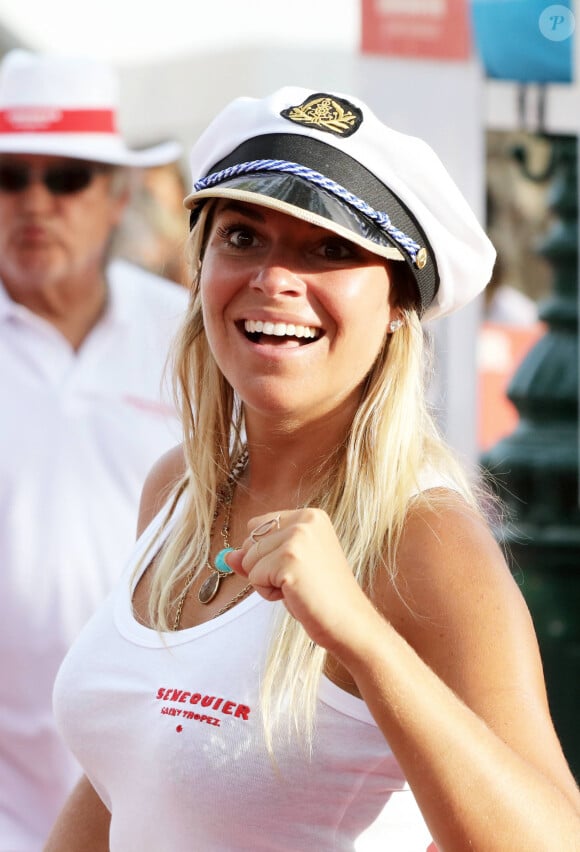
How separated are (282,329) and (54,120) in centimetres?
263

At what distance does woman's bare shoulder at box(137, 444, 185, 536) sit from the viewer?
7.83ft

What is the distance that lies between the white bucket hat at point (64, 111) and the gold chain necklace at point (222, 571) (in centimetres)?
219

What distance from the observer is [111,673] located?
76.4 inches

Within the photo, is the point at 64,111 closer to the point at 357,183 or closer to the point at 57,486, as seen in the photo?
the point at 57,486

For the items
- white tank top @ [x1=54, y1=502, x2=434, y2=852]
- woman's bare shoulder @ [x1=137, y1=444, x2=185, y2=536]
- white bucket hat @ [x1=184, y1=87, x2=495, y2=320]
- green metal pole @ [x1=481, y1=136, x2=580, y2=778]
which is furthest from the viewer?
green metal pole @ [x1=481, y1=136, x2=580, y2=778]

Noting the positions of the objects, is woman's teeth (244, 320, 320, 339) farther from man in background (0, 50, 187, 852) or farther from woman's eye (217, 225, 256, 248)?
man in background (0, 50, 187, 852)

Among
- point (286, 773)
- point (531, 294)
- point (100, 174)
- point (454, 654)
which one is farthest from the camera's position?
point (531, 294)

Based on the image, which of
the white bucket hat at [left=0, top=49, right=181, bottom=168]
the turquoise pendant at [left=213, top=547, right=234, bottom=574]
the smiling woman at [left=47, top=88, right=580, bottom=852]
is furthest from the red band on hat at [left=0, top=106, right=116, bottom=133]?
the turquoise pendant at [left=213, top=547, right=234, bottom=574]

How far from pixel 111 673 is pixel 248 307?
1.73 feet

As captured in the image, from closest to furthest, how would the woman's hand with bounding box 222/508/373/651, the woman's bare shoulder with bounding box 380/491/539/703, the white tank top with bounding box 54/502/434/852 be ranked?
the woman's hand with bounding box 222/508/373/651, the woman's bare shoulder with bounding box 380/491/539/703, the white tank top with bounding box 54/502/434/852

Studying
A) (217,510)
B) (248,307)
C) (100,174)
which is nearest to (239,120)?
(248,307)

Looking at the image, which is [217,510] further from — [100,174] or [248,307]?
[100,174]

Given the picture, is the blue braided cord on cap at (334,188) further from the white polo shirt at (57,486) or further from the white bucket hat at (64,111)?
the white bucket hat at (64,111)

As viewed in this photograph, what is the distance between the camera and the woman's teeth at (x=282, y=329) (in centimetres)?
188
